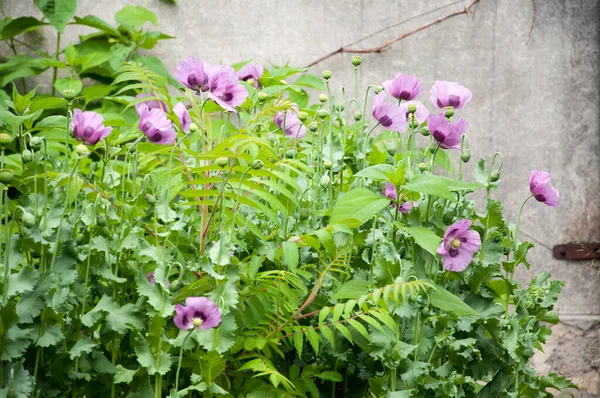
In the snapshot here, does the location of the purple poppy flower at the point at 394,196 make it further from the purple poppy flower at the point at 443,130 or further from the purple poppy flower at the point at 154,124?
the purple poppy flower at the point at 154,124

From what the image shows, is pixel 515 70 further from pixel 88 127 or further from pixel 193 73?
pixel 88 127

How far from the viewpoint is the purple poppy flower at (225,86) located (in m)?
1.58

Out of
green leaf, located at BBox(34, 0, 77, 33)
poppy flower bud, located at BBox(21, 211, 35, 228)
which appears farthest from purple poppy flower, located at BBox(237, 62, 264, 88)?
green leaf, located at BBox(34, 0, 77, 33)

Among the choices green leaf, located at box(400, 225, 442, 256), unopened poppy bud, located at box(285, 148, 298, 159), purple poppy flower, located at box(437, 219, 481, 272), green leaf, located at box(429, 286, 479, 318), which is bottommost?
green leaf, located at box(429, 286, 479, 318)

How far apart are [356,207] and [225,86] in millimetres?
387

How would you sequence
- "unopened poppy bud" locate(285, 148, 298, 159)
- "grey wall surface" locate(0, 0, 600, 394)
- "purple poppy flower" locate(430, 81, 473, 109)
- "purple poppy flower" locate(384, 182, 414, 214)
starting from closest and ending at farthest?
"purple poppy flower" locate(384, 182, 414, 214) < "purple poppy flower" locate(430, 81, 473, 109) < "unopened poppy bud" locate(285, 148, 298, 159) < "grey wall surface" locate(0, 0, 600, 394)

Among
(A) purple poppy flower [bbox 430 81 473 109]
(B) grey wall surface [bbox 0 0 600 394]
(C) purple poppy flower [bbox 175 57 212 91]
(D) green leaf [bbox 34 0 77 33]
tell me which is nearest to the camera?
(C) purple poppy flower [bbox 175 57 212 91]

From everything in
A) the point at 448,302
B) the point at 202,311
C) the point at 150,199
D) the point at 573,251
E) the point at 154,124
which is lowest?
the point at 573,251

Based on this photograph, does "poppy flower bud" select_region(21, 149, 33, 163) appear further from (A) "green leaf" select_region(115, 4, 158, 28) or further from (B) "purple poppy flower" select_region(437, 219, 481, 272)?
(A) "green leaf" select_region(115, 4, 158, 28)

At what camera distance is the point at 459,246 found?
1.51 meters

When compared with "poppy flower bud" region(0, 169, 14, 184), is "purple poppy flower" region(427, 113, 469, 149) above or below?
below

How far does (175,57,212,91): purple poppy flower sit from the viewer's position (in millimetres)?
1561

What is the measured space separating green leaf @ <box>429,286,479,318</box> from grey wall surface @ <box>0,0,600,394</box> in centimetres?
228

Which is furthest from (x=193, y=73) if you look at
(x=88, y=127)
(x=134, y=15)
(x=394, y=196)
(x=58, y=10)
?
(x=134, y=15)
